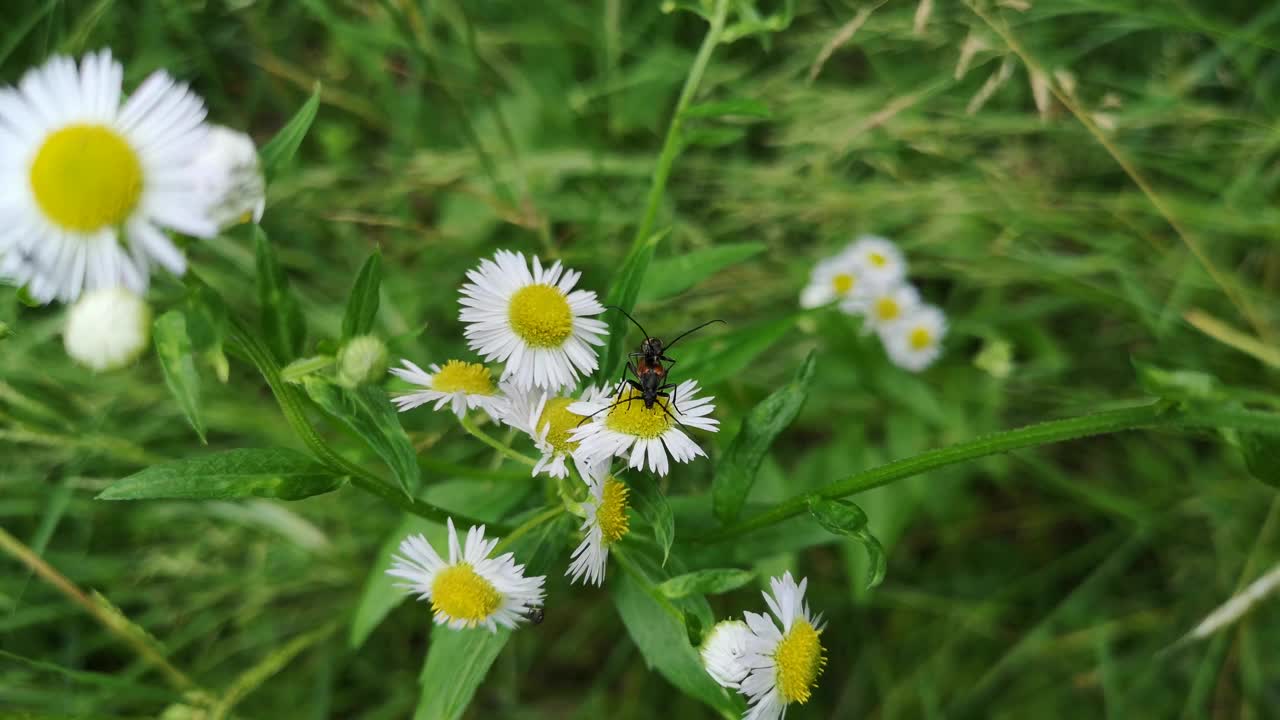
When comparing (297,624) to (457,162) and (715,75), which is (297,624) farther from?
(715,75)

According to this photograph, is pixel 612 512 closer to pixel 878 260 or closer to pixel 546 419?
pixel 546 419

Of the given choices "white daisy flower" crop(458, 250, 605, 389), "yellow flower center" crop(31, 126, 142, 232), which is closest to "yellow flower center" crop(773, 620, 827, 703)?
"white daisy flower" crop(458, 250, 605, 389)

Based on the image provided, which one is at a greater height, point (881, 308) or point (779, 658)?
point (881, 308)

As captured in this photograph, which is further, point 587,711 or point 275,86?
point 275,86

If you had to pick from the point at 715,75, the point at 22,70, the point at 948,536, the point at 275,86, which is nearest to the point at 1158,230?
the point at 948,536

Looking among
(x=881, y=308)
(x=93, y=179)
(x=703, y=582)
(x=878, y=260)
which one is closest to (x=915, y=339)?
(x=881, y=308)

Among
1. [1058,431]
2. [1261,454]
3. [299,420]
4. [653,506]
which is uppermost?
[299,420]

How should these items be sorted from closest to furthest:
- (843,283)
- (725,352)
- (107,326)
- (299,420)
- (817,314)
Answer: (107,326)
(299,420)
(725,352)
(817,314)
(843,283)
